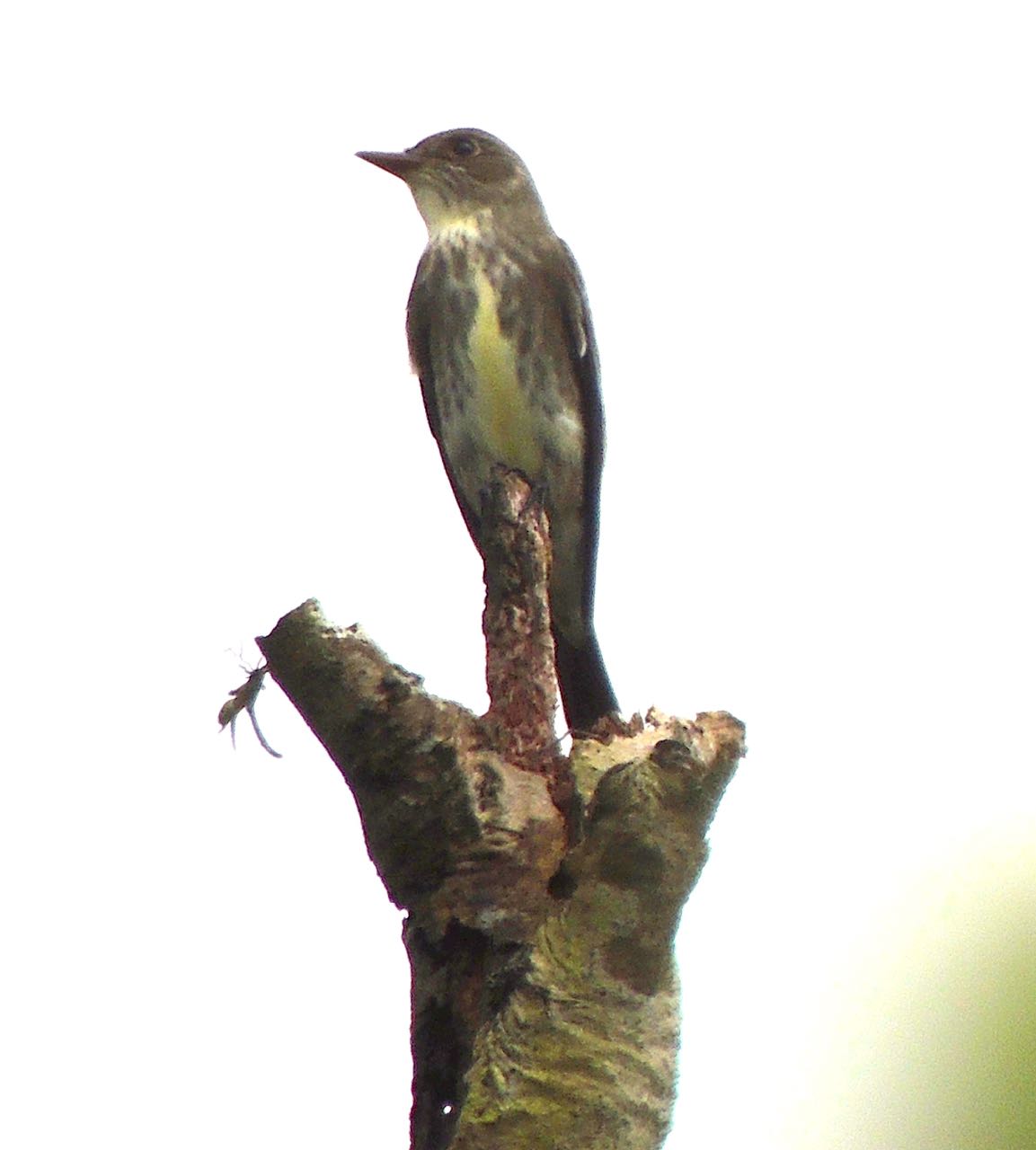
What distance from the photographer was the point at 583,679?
6.91 m

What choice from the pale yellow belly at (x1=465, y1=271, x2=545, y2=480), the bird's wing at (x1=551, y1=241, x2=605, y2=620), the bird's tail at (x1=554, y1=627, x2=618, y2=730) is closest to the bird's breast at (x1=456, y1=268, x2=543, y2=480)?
the pale yellow belly at (x1=465, y1=271, x2=545, y2=480)

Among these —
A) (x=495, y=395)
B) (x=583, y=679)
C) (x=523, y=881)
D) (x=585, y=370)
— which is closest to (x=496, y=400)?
(x=495, y=395)

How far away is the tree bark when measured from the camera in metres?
3.17

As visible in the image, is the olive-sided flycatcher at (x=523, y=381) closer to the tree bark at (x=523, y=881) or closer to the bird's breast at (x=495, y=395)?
the bird's breast at (x=495, y=395)

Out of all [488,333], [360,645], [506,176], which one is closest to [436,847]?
[360,645]

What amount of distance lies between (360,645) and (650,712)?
24.9 inches

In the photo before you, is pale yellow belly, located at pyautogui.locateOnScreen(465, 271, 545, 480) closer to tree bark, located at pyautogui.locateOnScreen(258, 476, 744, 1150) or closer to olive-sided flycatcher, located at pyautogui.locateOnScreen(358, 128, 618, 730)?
olive-sided flycatcher, located at pyautogui.locateOnScreen(358, 128, 618, 730)

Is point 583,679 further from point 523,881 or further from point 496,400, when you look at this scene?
point 523,881

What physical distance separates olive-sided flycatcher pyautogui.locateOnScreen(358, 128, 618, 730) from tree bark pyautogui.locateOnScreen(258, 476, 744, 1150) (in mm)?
2935

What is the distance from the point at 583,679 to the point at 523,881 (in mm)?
3438

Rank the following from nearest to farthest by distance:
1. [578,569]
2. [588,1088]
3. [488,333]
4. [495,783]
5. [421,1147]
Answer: [588,1088] < [421,1147] < [495,783] < [488,333] < [578,569]

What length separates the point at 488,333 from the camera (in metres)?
6.86

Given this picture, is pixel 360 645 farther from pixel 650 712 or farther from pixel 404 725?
pixel 650 712

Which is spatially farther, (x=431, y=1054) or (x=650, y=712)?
(x=650, y=712)
